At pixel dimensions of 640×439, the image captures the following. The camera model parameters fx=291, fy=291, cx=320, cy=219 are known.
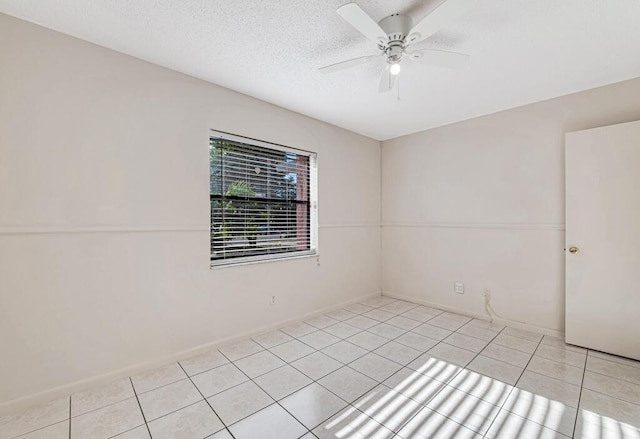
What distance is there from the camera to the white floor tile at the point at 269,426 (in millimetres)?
1636

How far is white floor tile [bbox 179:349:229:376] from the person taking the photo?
234cm

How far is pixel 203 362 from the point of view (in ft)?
8.07

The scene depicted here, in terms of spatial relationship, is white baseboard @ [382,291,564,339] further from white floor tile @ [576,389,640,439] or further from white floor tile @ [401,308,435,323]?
white floor tile @ [576,389,640,439]

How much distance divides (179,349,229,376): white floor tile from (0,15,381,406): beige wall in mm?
121

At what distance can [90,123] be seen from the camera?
209cm

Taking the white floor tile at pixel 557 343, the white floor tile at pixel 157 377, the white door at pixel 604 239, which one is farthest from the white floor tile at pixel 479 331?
the white floor tile at pixel 157 377

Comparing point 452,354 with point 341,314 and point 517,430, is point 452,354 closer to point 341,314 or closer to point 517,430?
point 517,430

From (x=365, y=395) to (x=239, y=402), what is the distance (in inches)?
33.4

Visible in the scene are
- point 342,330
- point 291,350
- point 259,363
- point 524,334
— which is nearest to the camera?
point 259,363

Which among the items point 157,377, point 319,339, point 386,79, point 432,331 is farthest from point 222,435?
point 386,79

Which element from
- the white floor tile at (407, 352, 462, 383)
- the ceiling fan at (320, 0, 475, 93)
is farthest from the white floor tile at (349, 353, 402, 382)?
the ceiling fan at (320, 0, 475, 93)

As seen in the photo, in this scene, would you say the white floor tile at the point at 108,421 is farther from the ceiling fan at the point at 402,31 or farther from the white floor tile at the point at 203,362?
the ceiling fan at the point at 402,31

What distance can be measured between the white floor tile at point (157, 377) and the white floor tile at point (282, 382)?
644 millimetres

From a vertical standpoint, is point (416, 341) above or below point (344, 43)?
below
